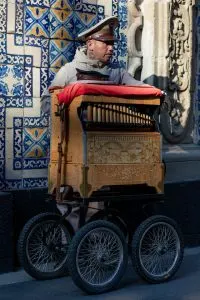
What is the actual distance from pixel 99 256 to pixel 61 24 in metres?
2.49

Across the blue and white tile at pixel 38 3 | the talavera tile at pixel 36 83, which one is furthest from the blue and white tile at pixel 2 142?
the blue and white tile at pixel 38 3

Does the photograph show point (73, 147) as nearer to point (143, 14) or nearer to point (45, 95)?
point (45, 95)

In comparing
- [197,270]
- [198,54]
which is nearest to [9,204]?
[197,270]

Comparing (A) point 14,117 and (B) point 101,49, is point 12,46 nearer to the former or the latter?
(A) point 14,117

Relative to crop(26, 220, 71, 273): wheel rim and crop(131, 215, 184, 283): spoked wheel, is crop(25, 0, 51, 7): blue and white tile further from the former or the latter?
crop(131, 215, 184, 283): spoked wheel

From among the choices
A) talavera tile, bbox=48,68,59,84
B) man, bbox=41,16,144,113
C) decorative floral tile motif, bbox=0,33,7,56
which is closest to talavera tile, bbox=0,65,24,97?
decorative floral tile motif, bbox=0,33,7,56

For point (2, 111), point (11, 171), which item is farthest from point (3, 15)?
point (11, 171)

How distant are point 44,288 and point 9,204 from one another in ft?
2.86

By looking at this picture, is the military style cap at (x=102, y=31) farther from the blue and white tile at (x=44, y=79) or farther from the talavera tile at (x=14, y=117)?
the talavera tile at (x=14, y=117)

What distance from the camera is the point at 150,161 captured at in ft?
18.5

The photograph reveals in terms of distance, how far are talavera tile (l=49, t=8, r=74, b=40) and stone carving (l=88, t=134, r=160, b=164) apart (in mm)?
1609

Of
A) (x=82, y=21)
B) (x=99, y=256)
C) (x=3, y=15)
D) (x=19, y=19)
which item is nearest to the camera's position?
(x=99, y=256)

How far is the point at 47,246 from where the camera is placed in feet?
18.8

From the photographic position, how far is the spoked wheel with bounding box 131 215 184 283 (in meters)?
5.52
